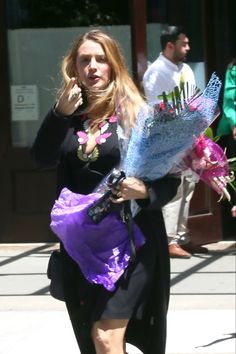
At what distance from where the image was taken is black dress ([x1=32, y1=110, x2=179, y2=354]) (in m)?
3.83

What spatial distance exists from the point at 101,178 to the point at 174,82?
460 centimetres

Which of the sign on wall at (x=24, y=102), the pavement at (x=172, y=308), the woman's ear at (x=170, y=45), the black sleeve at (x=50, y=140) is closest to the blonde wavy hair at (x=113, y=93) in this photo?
the black sleeve at (x=50, y=140)

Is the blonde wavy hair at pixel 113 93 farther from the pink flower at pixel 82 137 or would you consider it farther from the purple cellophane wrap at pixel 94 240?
the purple cellophane wrap at pixel 94 240

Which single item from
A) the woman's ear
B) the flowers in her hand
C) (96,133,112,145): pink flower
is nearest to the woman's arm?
the flowers in her hand

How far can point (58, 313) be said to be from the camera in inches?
258

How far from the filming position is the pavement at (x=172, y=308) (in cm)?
580

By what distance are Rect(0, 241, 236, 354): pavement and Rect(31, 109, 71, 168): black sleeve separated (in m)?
1.97

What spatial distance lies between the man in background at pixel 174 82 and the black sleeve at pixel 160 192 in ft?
14.3

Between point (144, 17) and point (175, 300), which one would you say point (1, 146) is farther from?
point (175, 300)

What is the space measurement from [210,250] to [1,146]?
83.4 inches

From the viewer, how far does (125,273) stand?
12.6 ft

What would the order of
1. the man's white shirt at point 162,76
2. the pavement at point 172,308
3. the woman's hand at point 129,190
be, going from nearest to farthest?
the woman's hand at point 129,190, the pavement at point 172,308, the man's white shirt at point 162,76

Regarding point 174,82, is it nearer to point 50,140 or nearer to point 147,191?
point 50,140

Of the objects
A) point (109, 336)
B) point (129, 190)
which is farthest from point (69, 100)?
point (109, 336)
